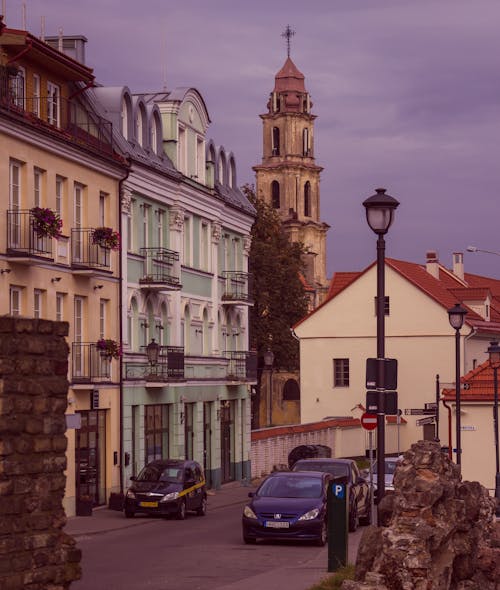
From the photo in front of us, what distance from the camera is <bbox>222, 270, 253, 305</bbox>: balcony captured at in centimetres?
6028

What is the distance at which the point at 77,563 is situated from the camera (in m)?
13.4

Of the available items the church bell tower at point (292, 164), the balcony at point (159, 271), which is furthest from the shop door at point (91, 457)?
the church bell tower at point (292, 164)

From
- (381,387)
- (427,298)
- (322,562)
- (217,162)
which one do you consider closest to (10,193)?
(322,562)

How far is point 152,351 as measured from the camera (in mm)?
49312

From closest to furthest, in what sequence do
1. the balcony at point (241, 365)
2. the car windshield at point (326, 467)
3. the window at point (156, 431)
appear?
the car windshield at point (326, 467)
the window at point (156, 431)
the balcony at point (241, 365)

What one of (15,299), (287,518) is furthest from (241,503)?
(287,518)

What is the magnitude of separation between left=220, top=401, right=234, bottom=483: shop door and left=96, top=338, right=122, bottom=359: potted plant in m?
15.2

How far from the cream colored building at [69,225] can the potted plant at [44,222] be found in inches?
3.0

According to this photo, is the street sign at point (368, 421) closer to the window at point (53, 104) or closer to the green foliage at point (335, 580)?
the green foliage at point (335, 580)

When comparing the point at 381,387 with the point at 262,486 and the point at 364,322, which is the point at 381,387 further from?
the point at 364,322

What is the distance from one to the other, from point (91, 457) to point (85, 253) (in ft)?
19.2

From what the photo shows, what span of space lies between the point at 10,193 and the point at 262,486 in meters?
10.7

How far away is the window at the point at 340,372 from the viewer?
8256 centimetres

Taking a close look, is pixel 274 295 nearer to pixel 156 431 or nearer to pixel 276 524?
pixel 156 431
